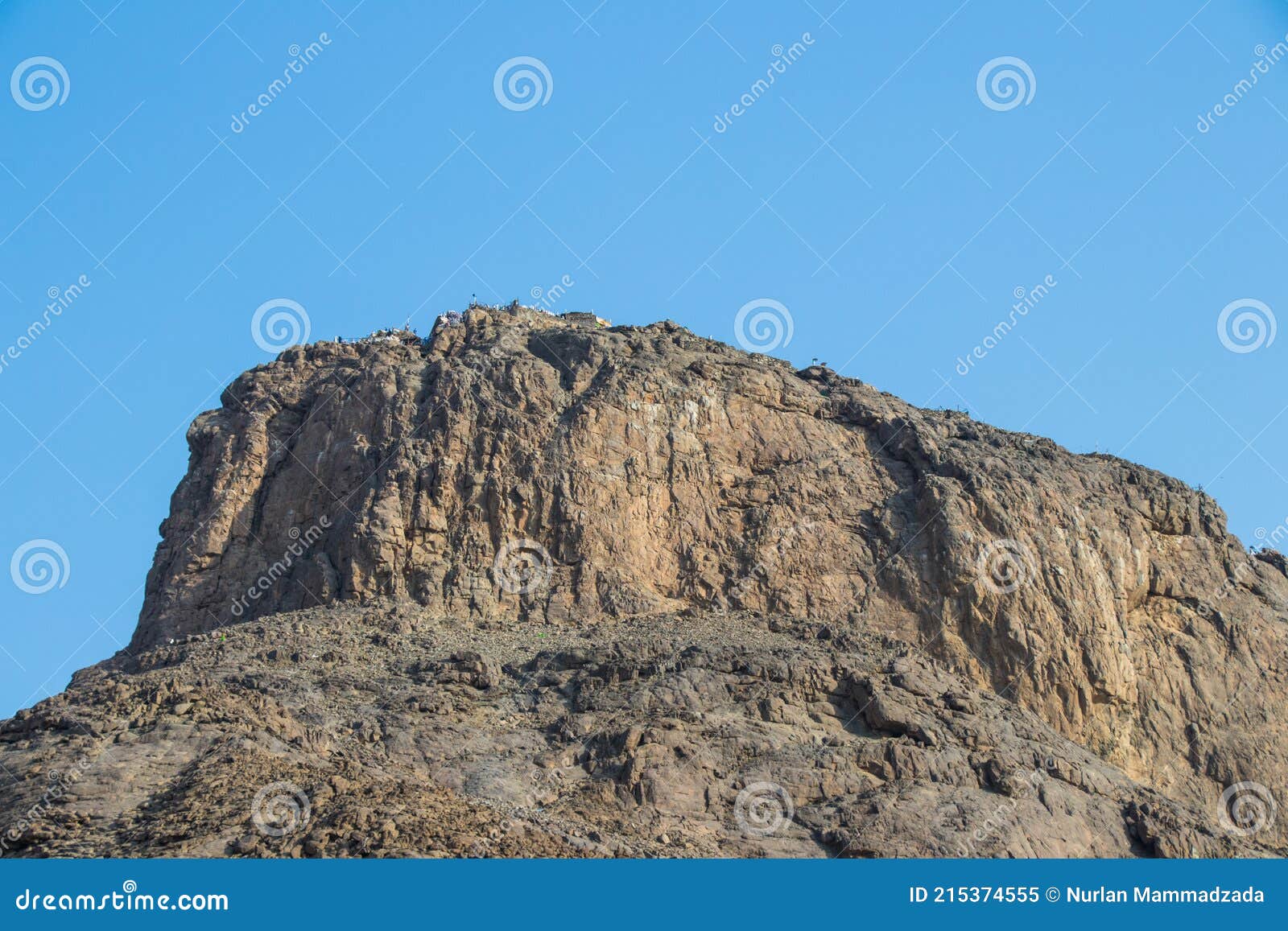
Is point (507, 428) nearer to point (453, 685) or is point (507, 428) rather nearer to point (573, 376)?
point (573, 376)

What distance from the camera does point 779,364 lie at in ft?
259

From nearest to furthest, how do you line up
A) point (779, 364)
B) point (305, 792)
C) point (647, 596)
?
1. point (305, 792)
2. point (647, 596)
3. point (779, 364)

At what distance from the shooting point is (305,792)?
49.8 meters

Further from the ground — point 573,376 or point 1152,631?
point 573,376

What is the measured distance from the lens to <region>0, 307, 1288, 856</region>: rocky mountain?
5438 cm

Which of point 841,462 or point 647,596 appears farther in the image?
point 841,462

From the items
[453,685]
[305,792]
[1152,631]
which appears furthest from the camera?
[1152,631]

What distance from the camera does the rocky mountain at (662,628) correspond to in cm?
5438

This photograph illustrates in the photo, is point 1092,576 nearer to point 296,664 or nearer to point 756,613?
point 756,613

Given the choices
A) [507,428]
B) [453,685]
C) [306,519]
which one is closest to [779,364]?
[507,428]

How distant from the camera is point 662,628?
66.4 meters

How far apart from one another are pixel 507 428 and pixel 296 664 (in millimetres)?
13192

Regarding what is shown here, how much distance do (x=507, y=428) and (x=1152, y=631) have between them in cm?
2292

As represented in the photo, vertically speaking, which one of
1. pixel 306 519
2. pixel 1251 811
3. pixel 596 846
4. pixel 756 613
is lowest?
pixel 596 846
